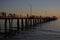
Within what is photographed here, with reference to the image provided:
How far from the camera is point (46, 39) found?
3269 cm

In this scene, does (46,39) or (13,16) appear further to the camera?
(13,16)

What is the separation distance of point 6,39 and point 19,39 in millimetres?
2284

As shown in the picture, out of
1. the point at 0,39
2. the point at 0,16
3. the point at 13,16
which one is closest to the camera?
the point at 0,39

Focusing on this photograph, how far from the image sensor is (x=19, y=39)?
3259 cm

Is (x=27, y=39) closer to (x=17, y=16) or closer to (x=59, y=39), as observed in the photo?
(x=59, y=39)

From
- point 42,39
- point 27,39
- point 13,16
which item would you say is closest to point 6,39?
point 27,39

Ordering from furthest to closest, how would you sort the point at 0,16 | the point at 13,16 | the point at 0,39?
the point at 13,16
the point at 0,16
the point at 0,39

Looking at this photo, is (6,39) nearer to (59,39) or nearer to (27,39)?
(27,39)

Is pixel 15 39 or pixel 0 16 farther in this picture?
pixel 0 16

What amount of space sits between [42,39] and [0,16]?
17.1 meters

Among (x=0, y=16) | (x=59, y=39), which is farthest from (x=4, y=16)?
(x=59, y=39)

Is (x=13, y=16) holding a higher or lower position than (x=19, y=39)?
higher

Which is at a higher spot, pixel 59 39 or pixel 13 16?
pixel 13 16

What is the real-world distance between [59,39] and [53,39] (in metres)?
1.06
